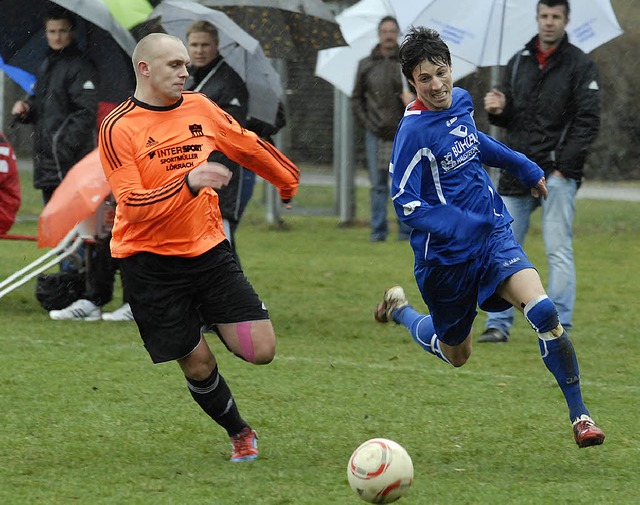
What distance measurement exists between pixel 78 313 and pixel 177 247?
423 centimetres

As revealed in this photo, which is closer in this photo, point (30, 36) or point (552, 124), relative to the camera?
point (552, 124)

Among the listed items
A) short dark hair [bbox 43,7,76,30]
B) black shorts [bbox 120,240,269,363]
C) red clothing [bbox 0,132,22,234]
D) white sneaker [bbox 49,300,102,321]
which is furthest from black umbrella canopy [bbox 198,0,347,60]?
black shorts [bbox 120,240,269,363]

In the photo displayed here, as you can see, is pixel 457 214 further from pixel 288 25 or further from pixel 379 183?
pixel 379 183

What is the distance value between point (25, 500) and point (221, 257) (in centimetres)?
142

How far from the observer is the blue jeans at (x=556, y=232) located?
8969 mm

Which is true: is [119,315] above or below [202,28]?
below

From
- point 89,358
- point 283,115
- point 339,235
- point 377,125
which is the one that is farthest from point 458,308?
point 339,235

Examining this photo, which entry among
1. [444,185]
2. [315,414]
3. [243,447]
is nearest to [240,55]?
[315,414]

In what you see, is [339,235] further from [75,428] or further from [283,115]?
[75,428]

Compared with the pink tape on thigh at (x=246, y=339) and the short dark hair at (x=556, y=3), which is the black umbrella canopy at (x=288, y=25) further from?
the pink tape on thigh at (x=246, y=339)

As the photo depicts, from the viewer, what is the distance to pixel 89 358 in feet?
26.4

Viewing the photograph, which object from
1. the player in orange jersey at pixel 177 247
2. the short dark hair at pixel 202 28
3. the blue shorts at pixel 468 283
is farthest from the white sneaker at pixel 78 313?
the blue shorts at pixel 468 283

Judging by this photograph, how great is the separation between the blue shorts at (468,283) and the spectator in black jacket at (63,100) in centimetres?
442

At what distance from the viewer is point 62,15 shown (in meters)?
9.71
